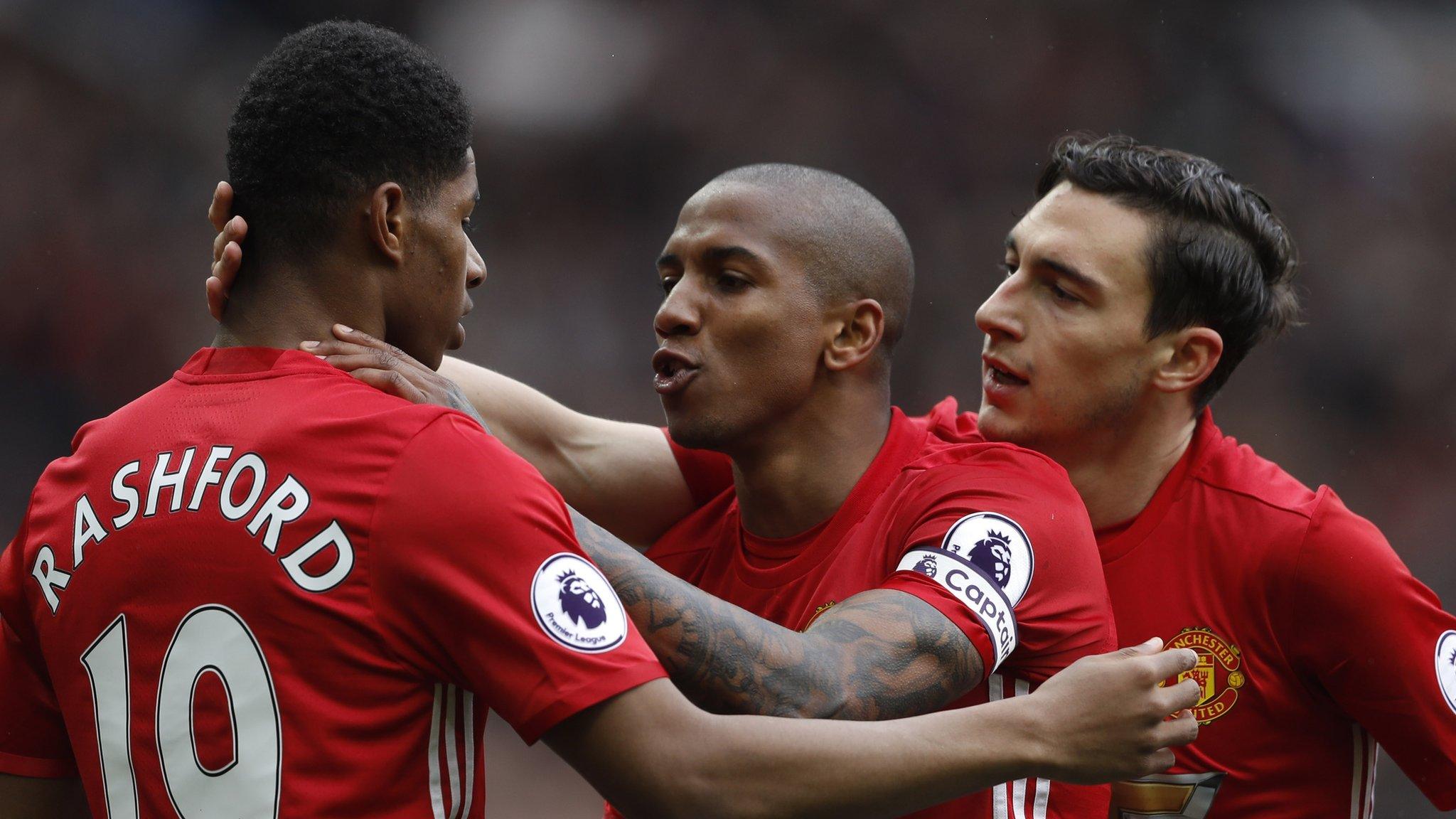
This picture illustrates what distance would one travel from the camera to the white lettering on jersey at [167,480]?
2.06 metres

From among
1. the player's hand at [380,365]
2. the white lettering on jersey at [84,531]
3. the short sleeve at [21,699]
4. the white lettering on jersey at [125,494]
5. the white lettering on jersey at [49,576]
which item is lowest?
the short sleeve at [21,699]

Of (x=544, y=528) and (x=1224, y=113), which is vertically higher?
(x=1224, y=113)

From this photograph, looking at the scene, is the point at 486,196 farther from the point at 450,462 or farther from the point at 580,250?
the point at 450,462

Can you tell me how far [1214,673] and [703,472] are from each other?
137cm

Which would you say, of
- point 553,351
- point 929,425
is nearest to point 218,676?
point 929,425

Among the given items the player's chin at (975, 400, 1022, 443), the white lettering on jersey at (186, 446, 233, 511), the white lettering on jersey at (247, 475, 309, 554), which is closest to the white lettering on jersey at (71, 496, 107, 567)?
the white lettering on jersey at (186, 446, 233, 511)

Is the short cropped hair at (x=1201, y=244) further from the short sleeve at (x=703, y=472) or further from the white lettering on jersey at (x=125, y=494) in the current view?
the white lettering on jersey at (x=125, y=494)

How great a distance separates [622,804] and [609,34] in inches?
260

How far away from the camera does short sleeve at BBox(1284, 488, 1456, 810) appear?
3.05m

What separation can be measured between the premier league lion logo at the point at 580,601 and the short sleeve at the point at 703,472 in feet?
5.69

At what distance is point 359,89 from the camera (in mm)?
2248

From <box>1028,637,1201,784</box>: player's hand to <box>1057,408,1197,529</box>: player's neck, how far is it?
1051mm

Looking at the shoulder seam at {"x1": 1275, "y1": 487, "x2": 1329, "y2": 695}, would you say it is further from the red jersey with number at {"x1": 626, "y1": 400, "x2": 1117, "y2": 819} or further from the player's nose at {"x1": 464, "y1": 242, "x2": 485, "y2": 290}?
the player's nose at {"x1": 464, "y1": 242, "x2": 485, "y2": 290}

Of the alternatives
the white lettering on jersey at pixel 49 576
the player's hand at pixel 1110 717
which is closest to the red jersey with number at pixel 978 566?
the player's hand at pixel 1110 717
